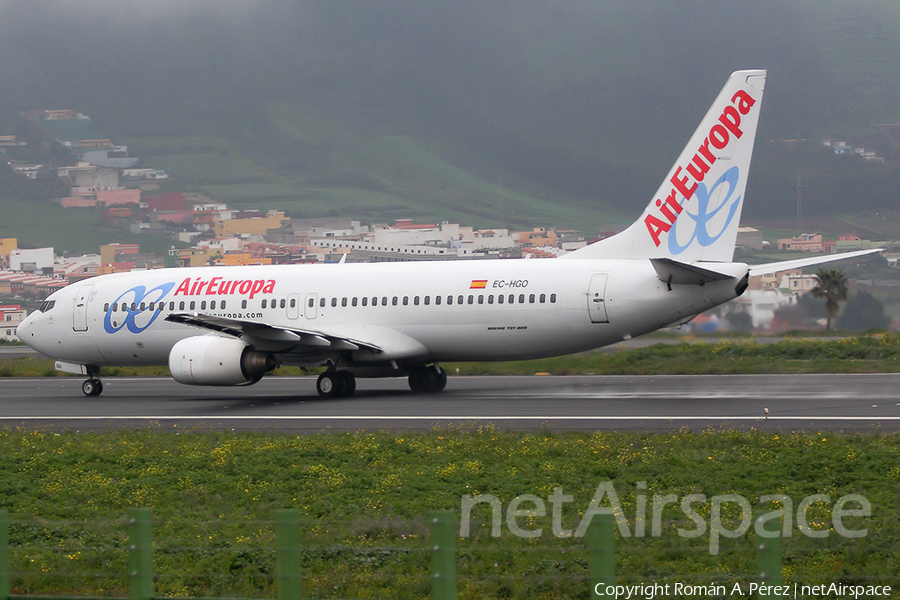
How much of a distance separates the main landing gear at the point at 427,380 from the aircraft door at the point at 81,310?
10494mm

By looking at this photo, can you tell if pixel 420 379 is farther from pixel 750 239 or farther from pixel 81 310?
pixel 750 239

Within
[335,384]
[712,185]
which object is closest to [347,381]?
[335,384]

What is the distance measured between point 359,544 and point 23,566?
349 cm

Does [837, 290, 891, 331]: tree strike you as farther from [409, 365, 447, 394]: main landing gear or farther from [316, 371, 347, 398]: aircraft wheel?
[316, 371, 347, 398]: aircraft wheel

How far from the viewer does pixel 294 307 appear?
3098 cm

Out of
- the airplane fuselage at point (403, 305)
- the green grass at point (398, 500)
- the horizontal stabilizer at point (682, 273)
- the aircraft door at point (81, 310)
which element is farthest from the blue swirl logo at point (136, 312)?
the horizontal stabilizer at point (682, 273)

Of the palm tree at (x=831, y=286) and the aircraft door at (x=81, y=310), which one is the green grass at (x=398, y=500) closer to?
the aircraft door at (x=81, y=310)

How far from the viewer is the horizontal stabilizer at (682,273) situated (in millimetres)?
24859

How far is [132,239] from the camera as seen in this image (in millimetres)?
199625

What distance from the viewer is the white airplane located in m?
26.6

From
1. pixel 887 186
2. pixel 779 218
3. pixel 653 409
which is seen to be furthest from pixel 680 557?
pixel 887 186

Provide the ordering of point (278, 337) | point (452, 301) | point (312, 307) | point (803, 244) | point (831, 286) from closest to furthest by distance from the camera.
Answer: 1. point (278, 337)
2. point (452, 301)
3. point (312, 307)
4. point (831, 286)
5. point (803, 244)

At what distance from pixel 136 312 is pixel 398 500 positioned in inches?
811

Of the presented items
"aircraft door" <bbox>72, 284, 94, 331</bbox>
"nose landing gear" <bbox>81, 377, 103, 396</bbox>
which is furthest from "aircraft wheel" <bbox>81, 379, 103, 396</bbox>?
"aircraft door" <bbox>72, 284, 94, 331</bbox>
